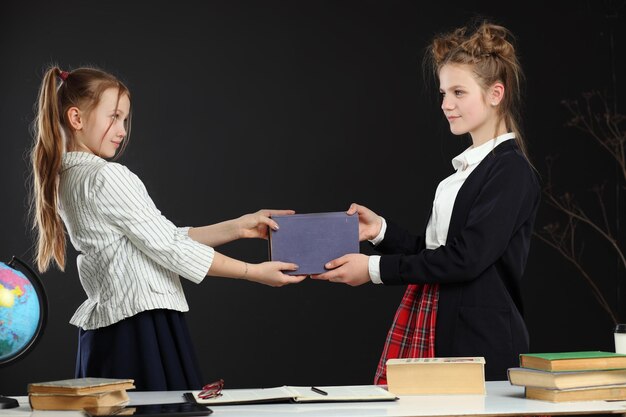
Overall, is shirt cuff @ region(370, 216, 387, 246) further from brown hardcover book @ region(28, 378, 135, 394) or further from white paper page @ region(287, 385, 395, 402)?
brown hardcover book @ region(28, 378, 135, 394)

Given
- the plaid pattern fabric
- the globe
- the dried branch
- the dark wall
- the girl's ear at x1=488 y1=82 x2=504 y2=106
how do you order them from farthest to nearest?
the dried branch < the dark wall < the girl's ear at x1=488 y1=82 x2=504 y2=106 < the plaid pattern fabric < the globe

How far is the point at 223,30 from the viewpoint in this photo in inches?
182

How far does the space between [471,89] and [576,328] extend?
2575mm

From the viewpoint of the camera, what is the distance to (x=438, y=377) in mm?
1873

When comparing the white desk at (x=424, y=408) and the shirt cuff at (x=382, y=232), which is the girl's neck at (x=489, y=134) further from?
the white desk at (x=424, y=408)

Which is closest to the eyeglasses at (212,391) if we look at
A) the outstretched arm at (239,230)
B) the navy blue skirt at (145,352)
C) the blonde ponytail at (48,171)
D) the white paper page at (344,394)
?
the white paper page at (344,394)

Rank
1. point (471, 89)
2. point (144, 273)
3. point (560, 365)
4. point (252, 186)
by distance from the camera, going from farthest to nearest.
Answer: point (252, 186), point (471, 89), point (144, 273), point (560, 365)

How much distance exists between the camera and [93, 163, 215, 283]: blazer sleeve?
7.52 ft

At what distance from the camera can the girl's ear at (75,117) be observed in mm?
2447

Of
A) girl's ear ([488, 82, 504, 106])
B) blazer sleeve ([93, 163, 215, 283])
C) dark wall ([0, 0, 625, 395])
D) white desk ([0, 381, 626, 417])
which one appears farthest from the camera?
dark wall ([0, 0, 625, 395])

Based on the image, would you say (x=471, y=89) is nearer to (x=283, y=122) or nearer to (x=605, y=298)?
(x=283, y=122)

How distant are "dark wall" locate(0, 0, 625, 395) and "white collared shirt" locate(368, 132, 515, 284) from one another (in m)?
2.04

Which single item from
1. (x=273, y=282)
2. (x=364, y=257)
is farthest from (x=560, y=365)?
(x=273, y=282)

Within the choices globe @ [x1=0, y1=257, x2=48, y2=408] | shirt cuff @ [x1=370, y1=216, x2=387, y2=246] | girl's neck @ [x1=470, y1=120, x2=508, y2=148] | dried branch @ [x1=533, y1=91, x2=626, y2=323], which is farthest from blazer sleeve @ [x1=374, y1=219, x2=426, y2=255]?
dried branch @ [x1=533, y1=91, x2=626, y2=323]
